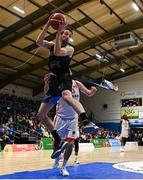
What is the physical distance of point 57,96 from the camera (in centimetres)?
439

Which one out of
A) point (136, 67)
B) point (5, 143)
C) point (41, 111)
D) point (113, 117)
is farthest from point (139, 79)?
point (41, 111)

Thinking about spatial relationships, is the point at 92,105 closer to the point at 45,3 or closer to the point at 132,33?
the point at 132,33

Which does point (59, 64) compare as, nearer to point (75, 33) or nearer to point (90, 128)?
point (90, 128)

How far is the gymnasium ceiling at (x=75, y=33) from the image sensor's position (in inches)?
622

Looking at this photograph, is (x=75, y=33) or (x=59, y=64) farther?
(x=75, y=33)

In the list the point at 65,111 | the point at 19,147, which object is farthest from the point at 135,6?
the point at 65,111

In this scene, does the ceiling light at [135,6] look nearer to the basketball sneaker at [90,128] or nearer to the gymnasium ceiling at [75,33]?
the gymnasium ceiling at [75,33]

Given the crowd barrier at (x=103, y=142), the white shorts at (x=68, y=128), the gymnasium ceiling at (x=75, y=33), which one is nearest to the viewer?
the white shorts at (x=68, y=128)

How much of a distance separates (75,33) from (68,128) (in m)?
15.4

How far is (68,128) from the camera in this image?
4.91 m

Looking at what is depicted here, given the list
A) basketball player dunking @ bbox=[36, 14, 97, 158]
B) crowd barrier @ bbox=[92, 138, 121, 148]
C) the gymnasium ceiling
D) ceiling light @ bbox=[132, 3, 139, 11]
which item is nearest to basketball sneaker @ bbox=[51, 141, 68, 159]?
basketball player dunking @ bbox=[36, 14, 97, 158]

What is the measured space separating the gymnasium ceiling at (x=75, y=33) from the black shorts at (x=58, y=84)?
11.5m

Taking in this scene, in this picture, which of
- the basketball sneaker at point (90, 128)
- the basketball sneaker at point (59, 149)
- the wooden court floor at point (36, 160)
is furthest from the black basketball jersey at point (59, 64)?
the wooden court floor at point (36, 160)

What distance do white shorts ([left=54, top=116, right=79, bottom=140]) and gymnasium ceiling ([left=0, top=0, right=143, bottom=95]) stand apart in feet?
36.3
